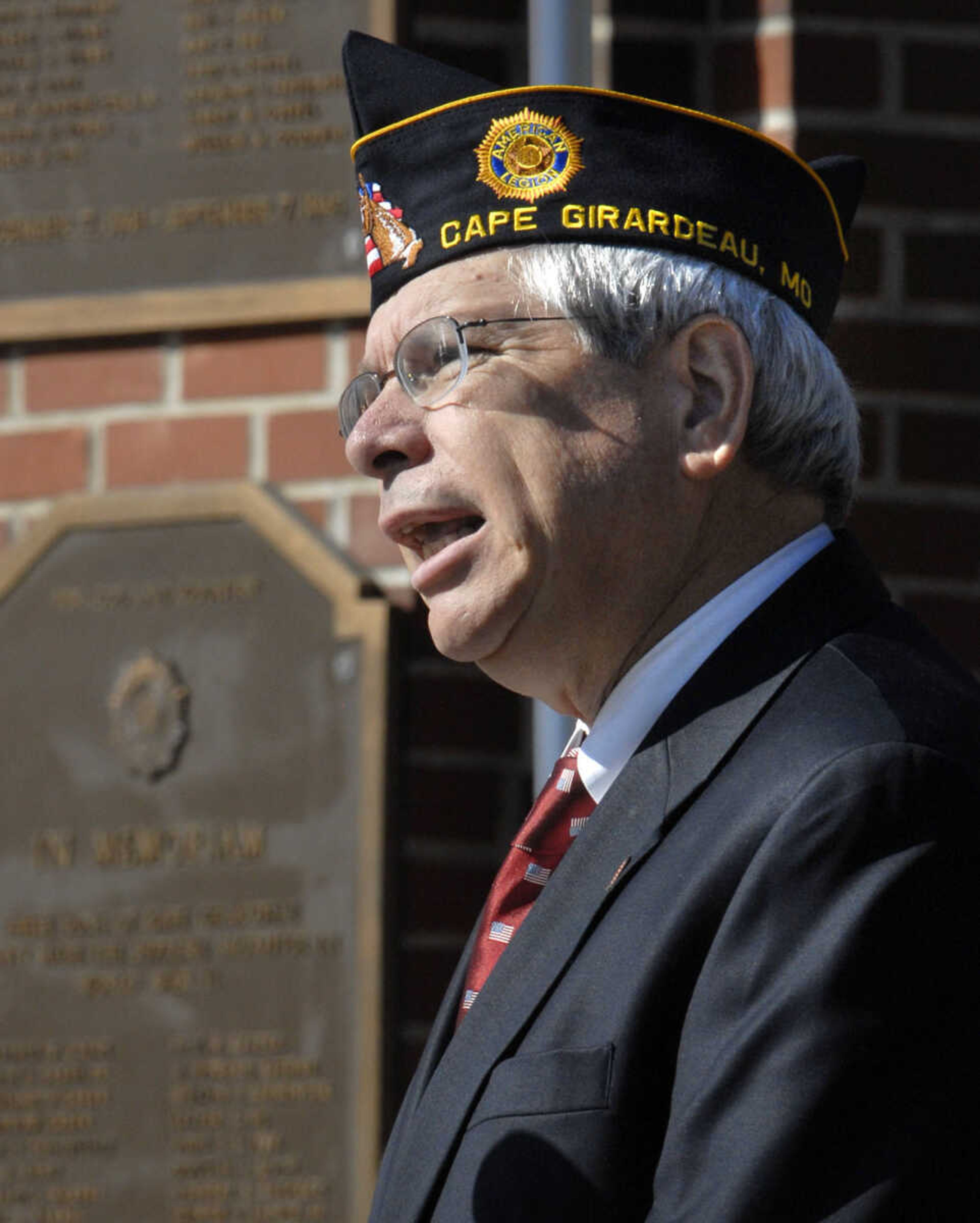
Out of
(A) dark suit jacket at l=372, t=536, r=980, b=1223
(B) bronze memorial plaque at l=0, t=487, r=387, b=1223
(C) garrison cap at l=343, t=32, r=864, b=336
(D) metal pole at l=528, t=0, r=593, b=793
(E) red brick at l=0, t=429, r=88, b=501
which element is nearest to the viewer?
(A) dark suit jacket at l=372, t=536, r=980, b=1223

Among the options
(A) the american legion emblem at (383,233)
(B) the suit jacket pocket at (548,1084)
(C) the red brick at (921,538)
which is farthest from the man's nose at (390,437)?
(C) the red brick at (921,538)

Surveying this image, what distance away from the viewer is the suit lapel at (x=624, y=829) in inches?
63.7

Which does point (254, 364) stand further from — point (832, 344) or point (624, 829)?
point (624, 829)

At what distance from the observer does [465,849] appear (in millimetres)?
2969

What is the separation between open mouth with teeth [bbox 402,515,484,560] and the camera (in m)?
1.89

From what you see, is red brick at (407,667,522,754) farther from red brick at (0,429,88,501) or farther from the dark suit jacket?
the dark suit jacket

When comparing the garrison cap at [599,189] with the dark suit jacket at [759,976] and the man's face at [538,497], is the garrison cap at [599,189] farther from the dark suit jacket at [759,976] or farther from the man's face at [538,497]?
the dark suit jacket at [759,976]

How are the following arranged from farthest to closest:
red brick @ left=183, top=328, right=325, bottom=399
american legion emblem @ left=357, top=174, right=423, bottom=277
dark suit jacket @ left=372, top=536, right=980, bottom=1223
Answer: red brick @ left=183, top=328, right=325, bottom=399
american legion emblem @ left=357, top=174, right=423, bottom=277
dark suit jacket @ left=372, top=536, right=980, bottom=1223

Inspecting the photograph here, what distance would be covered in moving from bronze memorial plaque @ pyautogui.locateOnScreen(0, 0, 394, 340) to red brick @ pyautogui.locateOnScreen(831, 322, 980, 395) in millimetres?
715

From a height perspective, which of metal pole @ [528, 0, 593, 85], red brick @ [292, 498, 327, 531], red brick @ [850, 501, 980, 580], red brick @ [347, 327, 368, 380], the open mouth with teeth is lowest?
red brick @ [850, 501, 980, 580]

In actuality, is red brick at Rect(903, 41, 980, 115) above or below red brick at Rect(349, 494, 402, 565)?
above

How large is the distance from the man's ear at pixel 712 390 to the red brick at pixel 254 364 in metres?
1.31

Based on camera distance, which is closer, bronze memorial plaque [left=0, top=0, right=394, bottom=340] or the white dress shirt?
the white dress shirt

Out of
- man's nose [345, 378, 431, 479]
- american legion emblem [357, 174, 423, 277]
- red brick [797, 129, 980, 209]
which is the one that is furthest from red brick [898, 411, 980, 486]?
man's nose [345, 378, 431, 479]
